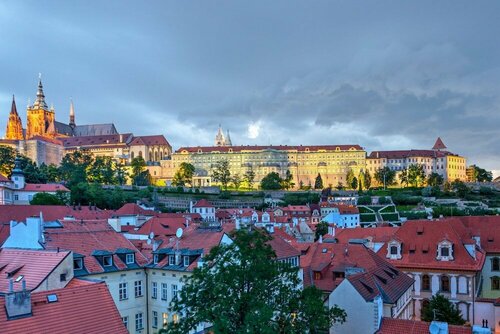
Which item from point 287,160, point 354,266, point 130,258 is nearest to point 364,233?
point 354,266

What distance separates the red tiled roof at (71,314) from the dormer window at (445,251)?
993 inches

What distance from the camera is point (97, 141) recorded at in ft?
620

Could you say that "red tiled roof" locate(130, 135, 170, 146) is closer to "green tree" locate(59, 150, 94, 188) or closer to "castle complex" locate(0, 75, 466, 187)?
"castle complex" locate(0, 75, 466, 187)

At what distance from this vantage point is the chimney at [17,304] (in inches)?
506

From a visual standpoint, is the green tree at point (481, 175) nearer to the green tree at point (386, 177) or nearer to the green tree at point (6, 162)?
the green tree at point (386, 177)

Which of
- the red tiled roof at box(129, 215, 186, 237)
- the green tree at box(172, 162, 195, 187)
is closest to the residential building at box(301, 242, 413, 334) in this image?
the red tiled roof at box(129, 215, 186, 237)

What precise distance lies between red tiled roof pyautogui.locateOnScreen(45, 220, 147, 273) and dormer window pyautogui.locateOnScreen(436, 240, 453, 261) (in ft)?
69.8

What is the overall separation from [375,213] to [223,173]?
69.8 metres

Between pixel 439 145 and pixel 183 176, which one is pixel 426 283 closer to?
pixel 183 176

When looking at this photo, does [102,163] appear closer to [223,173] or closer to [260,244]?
[223,173]

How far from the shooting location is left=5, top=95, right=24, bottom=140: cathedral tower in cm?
16738

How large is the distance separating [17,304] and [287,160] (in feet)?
608

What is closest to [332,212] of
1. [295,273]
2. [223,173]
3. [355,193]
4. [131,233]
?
[355,193]

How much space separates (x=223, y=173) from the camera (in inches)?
6491
